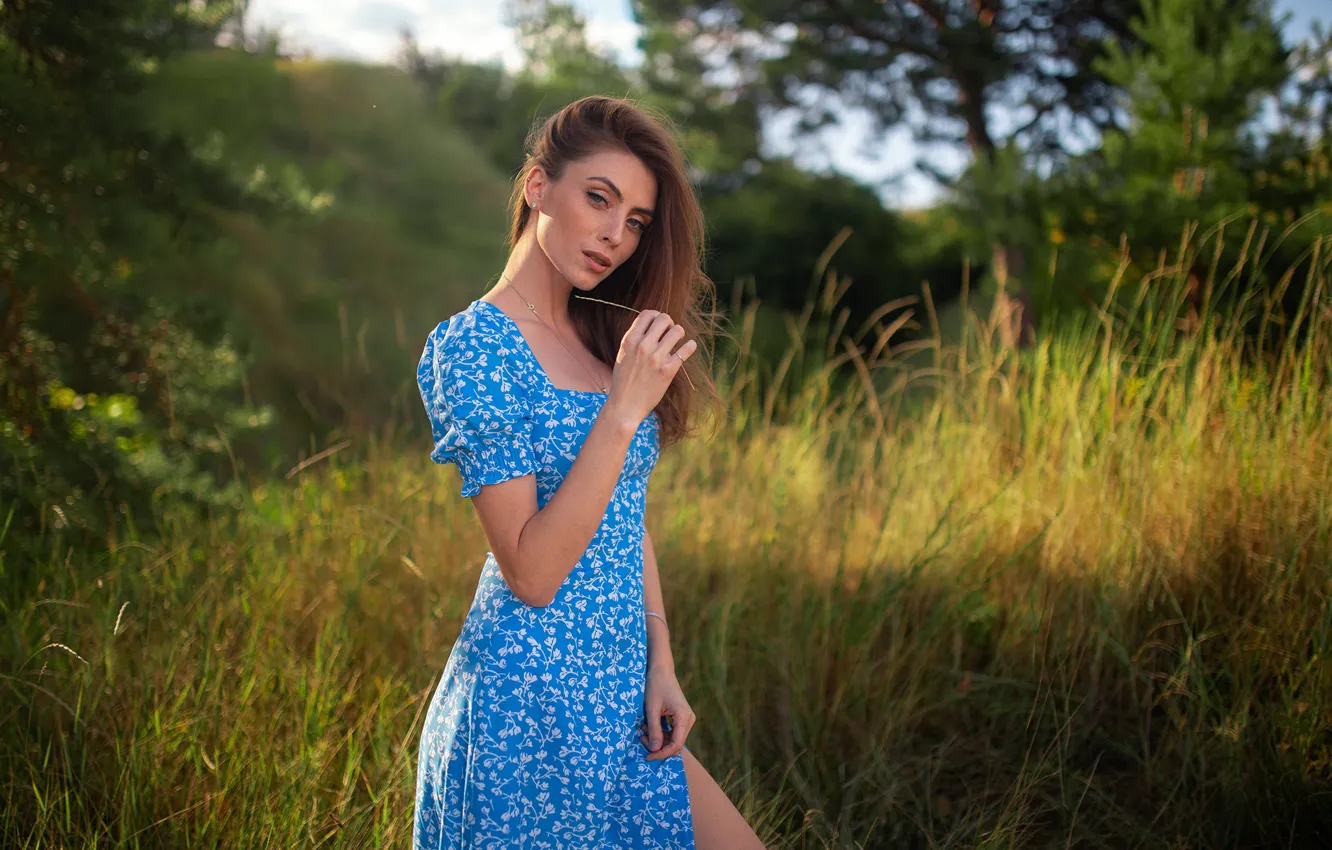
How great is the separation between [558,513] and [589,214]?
598 mm

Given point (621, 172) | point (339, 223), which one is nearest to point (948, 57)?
point (339, 223)

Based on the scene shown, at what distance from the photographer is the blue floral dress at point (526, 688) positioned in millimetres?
1547

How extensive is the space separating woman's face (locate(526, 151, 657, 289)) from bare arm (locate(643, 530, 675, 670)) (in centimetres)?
50

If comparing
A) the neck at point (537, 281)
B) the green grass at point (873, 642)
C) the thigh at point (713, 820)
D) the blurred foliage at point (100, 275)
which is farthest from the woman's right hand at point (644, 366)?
the blurred foliage at point (100, 275)

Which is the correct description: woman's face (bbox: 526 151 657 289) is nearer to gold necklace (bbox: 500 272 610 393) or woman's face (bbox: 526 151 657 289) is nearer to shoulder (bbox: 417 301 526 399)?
gold necklace (bbox: 500 272 610 393)

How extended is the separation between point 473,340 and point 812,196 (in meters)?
10.4

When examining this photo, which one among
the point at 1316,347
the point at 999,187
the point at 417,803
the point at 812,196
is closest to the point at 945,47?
→ the point at 812,196

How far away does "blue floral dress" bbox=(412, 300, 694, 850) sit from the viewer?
1.55m

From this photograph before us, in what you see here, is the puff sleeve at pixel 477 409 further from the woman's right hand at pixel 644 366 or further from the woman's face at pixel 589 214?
the woman's face at pixel 589 214

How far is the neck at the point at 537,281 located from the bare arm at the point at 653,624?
0.45 m

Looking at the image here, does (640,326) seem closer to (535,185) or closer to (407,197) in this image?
(535,185)

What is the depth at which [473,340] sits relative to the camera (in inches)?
61.6

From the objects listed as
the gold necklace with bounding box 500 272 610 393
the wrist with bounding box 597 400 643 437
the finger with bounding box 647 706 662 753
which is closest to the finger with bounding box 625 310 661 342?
the wrist with bounding box 597 400 643 437

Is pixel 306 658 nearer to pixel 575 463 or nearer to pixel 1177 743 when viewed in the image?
pixel 575 463
